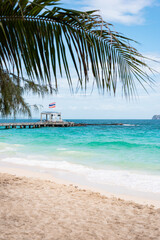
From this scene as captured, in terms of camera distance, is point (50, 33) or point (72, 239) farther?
point (72, 239)

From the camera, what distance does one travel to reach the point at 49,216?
416cm

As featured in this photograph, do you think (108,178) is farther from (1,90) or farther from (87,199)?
(1,90)

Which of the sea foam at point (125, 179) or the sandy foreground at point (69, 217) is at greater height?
the sandy foreground at point (69, 217)

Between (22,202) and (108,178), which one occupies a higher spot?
(22,202)

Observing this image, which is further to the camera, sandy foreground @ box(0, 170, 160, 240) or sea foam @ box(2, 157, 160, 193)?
sea foam @ box(2, 157, 160, 193)

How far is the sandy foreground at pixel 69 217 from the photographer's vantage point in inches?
136

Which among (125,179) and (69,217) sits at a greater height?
(69,217)

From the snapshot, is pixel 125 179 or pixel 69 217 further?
pixel 125 179

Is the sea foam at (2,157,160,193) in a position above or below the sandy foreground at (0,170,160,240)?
below

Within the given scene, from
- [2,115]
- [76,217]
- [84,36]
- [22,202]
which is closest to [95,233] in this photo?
[76,217]

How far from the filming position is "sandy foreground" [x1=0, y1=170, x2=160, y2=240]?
3.46 metres

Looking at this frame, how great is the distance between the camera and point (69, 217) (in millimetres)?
4180

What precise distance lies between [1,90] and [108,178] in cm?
621

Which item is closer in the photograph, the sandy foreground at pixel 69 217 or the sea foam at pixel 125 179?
the sandy foreground at pixel 69 217
